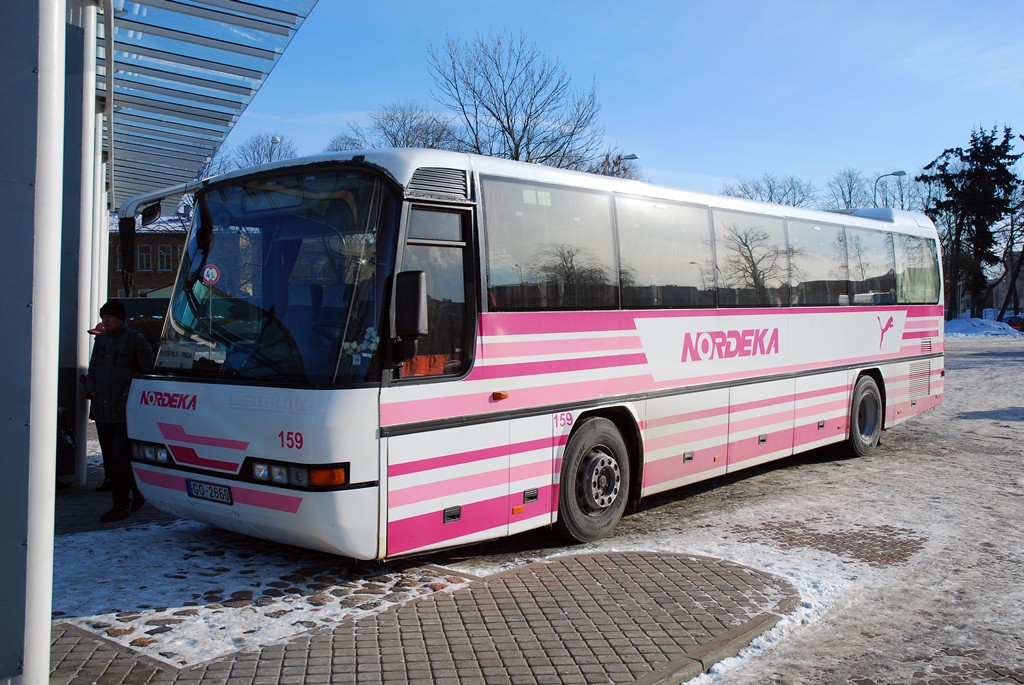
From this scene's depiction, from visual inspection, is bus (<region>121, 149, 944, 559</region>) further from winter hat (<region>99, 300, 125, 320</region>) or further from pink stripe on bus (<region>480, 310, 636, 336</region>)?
winter hat (<region>99, 300, 125, 320</region>)

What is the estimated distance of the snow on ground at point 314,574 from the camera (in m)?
5.48

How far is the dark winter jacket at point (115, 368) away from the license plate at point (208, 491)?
2.45m

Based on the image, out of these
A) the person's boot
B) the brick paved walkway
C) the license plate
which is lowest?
the brick paved walkway

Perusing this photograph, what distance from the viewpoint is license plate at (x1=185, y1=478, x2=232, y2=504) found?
20.6ft

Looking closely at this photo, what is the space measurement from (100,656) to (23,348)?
1944 millimetres

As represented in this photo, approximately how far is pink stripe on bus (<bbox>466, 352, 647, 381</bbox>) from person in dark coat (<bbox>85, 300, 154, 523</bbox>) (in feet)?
11.8

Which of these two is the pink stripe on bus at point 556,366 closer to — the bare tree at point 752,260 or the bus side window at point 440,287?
the bus side window at point 440,287

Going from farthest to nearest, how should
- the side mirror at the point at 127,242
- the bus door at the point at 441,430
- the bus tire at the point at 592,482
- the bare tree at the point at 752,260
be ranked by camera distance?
the bare tree at the point at 752,260 → the bus tire at the point at 592,482 → the side mirror at the point at 127,242 → the bus door at the point at 441,430

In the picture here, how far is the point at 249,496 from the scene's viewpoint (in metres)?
6.12

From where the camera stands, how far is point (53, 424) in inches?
161

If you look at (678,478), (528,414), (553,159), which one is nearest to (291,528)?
(528,414)

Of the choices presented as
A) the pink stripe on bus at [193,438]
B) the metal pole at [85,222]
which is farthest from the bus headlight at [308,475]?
the metal pole at [85,222]

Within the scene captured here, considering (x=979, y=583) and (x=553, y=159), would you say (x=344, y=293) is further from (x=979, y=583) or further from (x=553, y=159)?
(x=553, y=159)

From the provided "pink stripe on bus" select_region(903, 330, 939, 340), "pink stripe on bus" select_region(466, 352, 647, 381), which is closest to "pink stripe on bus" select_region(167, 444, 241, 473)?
"pink stripe on bus" select_region(466, 352, 647, 381)
